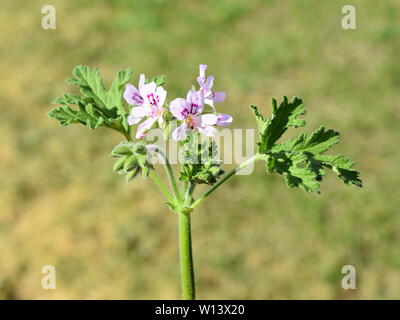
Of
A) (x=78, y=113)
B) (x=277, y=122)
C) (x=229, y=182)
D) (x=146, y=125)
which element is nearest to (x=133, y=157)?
(x=146, y=125)

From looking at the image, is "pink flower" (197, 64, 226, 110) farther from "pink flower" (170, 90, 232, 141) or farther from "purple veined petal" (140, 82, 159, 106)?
"purple veined petal" (140, 82, 159, 106)

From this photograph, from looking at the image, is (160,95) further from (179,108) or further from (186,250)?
Result: (186,250)

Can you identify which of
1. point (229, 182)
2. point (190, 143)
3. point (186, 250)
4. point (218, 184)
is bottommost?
point (186, 250)

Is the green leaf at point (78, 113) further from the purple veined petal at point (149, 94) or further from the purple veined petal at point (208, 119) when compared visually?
the purple veined petal at point (208, 119)
